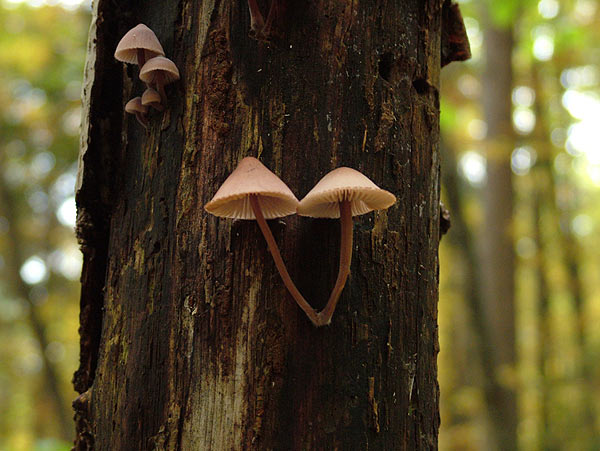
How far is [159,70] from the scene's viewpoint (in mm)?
1690

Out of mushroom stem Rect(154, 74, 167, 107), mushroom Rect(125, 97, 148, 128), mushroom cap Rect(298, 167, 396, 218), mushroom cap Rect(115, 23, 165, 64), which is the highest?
mushroom cap Rect(115, 23, 165, 64)

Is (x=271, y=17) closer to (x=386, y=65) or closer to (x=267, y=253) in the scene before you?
(x=386, y=65)

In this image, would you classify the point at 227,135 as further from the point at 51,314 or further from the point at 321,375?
the point at 51,314

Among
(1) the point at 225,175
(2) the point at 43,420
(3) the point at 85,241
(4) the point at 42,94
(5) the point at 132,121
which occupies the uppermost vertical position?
(4) the point at 42,94

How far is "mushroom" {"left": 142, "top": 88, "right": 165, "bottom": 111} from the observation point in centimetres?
168

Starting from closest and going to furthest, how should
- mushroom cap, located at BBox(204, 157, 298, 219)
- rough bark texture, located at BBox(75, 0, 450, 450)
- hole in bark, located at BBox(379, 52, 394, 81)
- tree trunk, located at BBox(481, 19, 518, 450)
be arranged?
mushroom cap, located at BBox(204, 157, 298, 219)
rough bark texture, located at BBox(75, 0, 450, 450)
hole in bark, located at BBox(379, 52, 394, 81)
tree trunk, located at BBox(481, 19, 518, 450)

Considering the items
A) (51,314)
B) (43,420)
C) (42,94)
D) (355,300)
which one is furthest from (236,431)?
(43,420)

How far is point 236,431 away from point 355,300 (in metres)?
0.48

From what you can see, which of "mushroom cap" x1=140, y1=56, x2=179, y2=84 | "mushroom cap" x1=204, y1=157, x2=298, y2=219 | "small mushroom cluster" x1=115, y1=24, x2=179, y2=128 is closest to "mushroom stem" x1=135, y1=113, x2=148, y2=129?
"small mushroom cluster" x1=115, y1=24, x2=179, y2=128

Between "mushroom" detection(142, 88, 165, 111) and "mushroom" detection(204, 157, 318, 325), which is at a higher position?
"mushroom" detection(142, 88, 165, 111)

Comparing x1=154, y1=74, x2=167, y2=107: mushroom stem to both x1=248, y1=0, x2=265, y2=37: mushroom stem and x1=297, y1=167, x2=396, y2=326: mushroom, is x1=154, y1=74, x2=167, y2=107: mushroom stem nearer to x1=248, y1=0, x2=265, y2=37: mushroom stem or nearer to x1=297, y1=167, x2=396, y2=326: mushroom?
x1=248, y1=0, x2=265, y2=37: mushroom stem

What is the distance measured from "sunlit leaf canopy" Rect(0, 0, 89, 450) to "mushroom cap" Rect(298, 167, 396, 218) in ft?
19.9

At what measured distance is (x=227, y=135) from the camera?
1599 millimetres

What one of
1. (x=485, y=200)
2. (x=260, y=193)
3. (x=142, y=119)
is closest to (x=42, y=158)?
(x=485, y=200)
